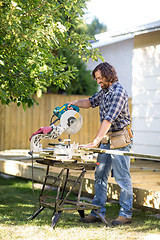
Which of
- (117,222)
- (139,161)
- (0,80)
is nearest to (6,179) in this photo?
(139,161)

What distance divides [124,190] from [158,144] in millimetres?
3665

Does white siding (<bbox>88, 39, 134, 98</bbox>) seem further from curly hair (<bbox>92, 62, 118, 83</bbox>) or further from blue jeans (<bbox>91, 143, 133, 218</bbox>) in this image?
blue jeans (<bbox>91, 143, 133, 218</bbox>)

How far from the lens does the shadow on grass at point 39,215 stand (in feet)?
14.5

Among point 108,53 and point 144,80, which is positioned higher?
point 108,53

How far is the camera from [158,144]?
782cm

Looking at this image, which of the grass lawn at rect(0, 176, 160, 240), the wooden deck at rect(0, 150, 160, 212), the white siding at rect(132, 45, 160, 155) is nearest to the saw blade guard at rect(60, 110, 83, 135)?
the grass lawn at rect(0, 176, 160, 240)

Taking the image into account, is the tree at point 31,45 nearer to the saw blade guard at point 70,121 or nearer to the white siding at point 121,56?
the saw blade guard at point 70,121

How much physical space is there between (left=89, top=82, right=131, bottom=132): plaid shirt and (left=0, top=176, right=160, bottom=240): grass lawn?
1.03m

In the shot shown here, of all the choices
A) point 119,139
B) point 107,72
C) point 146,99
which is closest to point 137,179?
point 119,139

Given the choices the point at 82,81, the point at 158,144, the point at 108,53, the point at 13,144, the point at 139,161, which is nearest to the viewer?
the point at 158,144

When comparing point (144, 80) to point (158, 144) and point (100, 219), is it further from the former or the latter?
point (100, 219)

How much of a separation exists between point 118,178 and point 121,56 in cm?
758

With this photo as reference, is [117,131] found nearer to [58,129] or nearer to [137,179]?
[58,129]

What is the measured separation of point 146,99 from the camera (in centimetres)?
821
